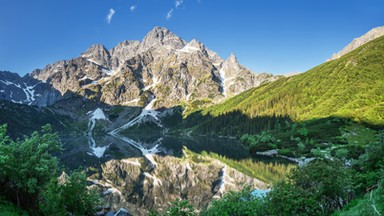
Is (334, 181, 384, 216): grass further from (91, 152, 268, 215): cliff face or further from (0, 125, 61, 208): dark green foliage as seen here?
(91, 152, 268, 215): cliff face

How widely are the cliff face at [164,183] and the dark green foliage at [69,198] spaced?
17.8 meters

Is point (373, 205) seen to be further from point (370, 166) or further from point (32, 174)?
point (32, 174)

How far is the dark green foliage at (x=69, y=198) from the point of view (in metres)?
22.0

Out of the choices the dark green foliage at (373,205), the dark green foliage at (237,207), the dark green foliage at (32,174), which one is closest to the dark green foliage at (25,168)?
the dark green foliage at (32,174)

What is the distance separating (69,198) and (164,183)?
135ft

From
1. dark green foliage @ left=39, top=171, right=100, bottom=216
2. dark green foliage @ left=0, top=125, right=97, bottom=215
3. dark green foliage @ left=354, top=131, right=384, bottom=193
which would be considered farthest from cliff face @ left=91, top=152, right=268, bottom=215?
dark green foliage @ left=354, top=131, right=384, bottom=193

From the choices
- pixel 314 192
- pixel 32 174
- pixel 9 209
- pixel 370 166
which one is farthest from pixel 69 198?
pixel 370 166

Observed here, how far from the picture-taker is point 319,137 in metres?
106

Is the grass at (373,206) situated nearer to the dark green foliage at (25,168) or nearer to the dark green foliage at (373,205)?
the dark green foliage at (373,205)

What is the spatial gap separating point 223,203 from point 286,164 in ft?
203

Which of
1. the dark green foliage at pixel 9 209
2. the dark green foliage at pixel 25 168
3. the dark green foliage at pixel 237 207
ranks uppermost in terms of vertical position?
the dark green foliage at pixel 25 168

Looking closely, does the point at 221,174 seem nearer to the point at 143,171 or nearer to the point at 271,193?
the point at 143,171

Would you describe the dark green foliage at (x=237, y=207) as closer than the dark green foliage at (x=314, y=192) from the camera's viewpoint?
No

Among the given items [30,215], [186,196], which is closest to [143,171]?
[186,196]
